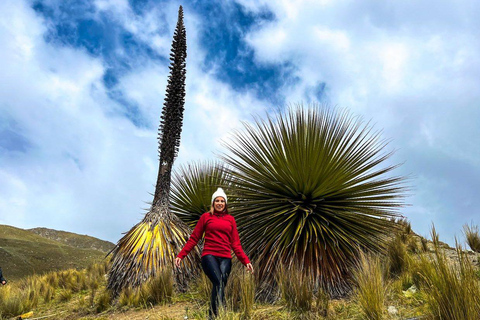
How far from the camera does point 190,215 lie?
33.0 ft

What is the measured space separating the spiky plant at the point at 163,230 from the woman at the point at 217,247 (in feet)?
9.45

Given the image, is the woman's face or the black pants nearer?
the black pants

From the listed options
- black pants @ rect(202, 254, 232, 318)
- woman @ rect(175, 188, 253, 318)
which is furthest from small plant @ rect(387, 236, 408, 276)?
black pants @ rect(202, 254, 232, 318)

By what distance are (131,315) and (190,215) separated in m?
3.84

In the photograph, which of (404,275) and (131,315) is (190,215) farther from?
(404,275)

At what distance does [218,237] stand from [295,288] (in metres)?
1.37

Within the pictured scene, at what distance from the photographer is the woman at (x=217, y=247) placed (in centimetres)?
467

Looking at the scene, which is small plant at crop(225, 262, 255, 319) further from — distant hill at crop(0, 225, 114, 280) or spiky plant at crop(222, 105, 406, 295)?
distant hill at crop(0, 225, 114, 280)

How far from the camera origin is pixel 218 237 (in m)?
4.88

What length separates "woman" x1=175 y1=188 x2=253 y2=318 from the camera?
15.3 feet

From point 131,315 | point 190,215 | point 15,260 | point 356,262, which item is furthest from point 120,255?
point 15,260

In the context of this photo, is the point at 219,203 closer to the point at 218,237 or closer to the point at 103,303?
the point at 218,237

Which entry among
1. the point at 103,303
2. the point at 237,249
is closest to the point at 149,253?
the point at 103,303

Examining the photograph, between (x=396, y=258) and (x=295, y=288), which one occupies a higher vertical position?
(x=396, y=258)
